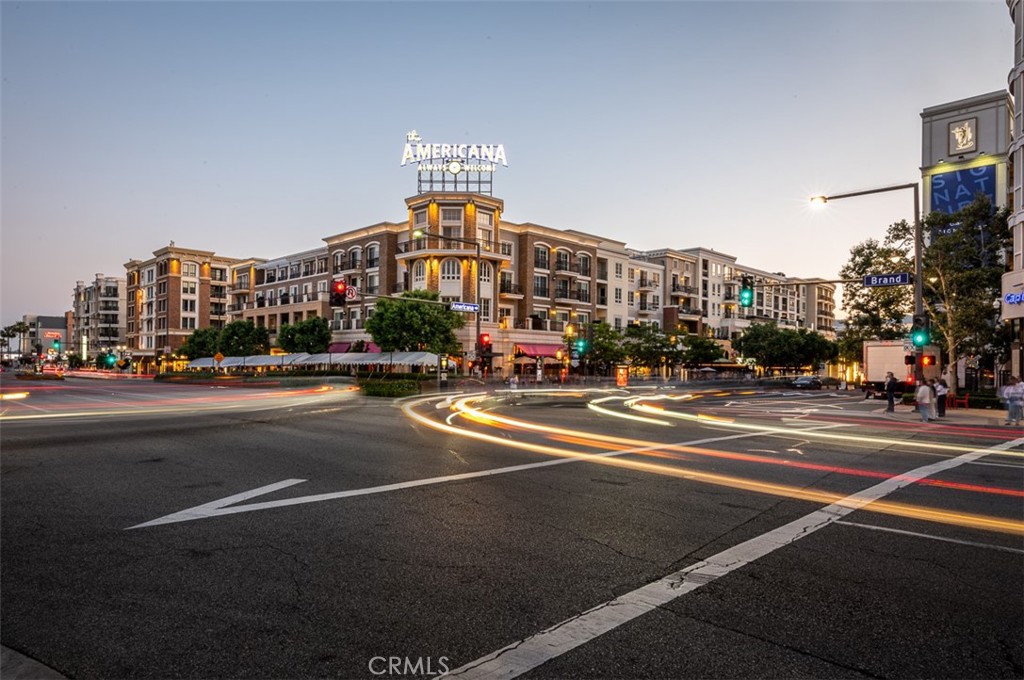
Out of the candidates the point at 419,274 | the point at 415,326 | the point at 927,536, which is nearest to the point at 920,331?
the point at 927,536

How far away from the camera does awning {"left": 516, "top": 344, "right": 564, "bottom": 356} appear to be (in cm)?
5944

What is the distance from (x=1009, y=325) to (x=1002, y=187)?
2035cm

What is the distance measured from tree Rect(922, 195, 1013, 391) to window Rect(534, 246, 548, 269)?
120 ft

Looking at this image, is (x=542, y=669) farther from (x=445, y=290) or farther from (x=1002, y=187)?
(x=1002, y=187)

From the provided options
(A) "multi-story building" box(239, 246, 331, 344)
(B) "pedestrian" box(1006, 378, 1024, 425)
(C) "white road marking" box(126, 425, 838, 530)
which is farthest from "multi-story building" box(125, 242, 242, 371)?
(B) "pedestrian" box(1006, 378, 1024, 425)

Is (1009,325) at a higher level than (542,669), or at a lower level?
higher

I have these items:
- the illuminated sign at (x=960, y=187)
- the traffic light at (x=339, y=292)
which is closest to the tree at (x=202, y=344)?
the traffic light at (x=339, y=292)

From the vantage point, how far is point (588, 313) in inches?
2712

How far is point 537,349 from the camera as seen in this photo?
60750mm

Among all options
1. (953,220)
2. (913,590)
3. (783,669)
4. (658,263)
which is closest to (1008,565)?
(913,590)

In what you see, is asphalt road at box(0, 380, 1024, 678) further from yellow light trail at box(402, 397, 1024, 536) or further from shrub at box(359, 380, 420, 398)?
shrub at box(359, 380, 420, 398)

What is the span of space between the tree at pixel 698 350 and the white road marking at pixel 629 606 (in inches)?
2597

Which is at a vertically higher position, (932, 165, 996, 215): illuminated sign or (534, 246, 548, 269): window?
(932, 165, 996, 215): illuminated sign

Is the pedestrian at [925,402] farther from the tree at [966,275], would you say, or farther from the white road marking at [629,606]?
the white road marking at [629,606]
